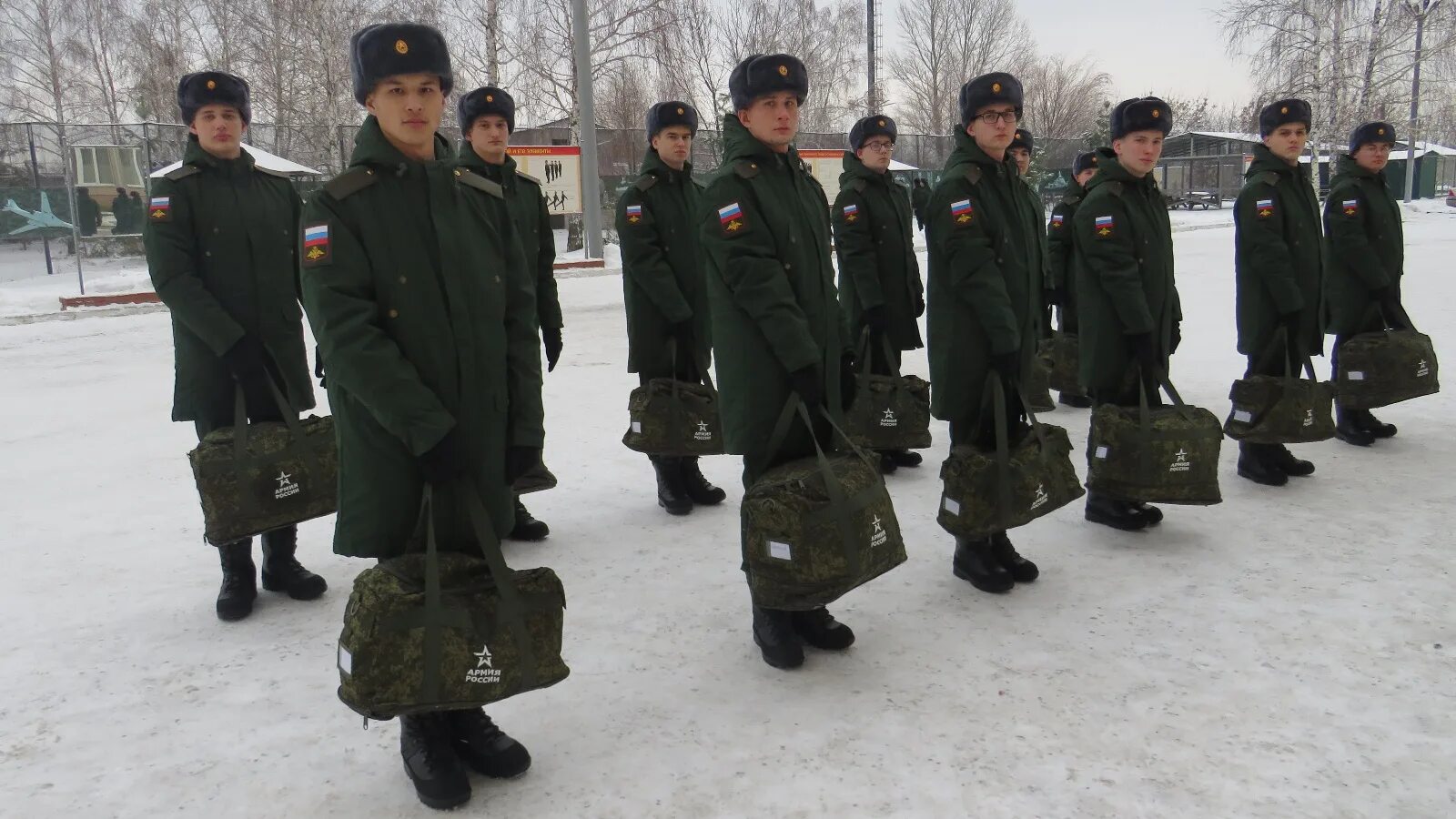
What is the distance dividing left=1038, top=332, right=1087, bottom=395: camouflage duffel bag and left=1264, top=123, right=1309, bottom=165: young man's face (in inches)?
88.9

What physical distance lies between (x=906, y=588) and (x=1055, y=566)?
704 mm

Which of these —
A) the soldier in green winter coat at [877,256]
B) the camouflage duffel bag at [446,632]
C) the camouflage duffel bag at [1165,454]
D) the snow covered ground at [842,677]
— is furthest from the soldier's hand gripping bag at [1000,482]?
the camouflage duffel bag at [446,632]

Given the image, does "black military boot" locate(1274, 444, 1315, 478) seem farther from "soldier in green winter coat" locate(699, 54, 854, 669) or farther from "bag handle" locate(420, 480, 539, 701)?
"bag handle" locate(420, 480, 539, 701)

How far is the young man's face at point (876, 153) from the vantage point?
5801 millimetres

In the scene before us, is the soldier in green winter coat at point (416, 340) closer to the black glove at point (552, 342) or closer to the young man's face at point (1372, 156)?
the black glove at point (552, 342)

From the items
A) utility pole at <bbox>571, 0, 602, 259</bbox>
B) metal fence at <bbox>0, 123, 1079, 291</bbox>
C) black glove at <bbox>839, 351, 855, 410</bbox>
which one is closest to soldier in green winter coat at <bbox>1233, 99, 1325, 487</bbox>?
black glove at <bbox>839, 351, 855, 410</bbox>

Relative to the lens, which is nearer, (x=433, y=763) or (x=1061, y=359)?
(x=433, y=763)

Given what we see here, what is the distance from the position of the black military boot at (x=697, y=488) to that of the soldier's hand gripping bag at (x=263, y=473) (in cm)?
192

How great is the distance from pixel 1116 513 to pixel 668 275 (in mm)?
2497

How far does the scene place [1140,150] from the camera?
4328 mm

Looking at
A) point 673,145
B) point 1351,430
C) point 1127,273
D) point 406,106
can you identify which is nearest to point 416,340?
point 406,106

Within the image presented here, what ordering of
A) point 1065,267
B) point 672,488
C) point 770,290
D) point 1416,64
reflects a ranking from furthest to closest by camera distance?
1. point 1416,64
2. point 1065,267
3. point 672,488
4. point 770,290

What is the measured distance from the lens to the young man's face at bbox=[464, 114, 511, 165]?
4.73 meters

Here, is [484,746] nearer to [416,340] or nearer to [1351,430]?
[416,340]
